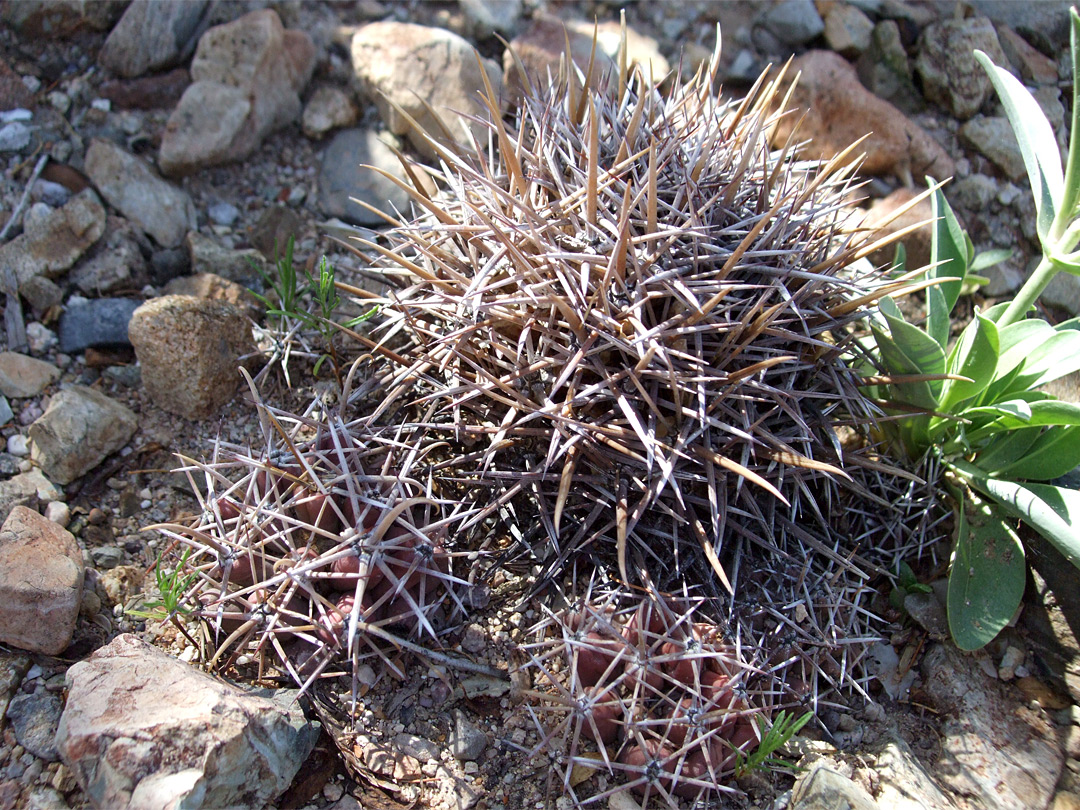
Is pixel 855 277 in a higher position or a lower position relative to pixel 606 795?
higher

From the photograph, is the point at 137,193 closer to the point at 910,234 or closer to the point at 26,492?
the point at 26,492

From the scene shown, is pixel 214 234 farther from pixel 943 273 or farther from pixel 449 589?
pixel 943 273

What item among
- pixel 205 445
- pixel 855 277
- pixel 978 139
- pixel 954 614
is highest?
pixel 978 139

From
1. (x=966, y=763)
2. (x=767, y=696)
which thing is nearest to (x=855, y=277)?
(x=767, y=696)

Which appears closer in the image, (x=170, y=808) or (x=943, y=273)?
(x=170, y=808)

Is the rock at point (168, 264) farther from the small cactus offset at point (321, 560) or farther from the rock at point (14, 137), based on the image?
the small cactus offset at point (321, 560)

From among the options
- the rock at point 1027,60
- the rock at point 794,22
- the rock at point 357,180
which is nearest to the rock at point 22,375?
the rock at point 357,180
